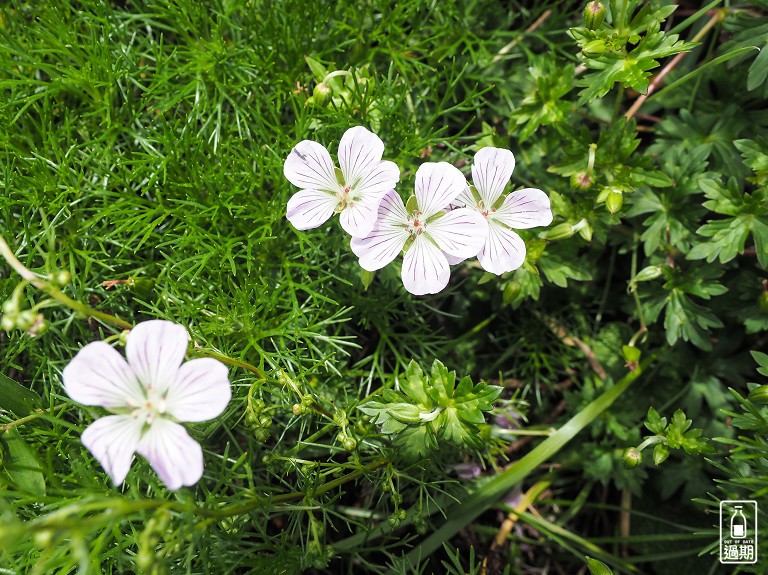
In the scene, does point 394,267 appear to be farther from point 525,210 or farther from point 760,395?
point 760,395

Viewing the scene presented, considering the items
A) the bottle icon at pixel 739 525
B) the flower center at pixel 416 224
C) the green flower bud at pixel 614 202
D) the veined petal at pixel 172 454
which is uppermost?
the veined petal at pixel 172 454

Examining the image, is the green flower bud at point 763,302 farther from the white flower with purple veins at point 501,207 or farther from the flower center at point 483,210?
the flower center at point 483,210

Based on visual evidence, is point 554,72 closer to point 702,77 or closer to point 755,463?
point 702,77

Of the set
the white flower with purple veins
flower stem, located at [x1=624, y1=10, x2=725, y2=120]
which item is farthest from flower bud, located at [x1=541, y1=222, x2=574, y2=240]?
flower stem, located at [x1=624, y1=10, x2=725, y2=120]

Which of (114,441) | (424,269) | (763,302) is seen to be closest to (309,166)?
(424,269)

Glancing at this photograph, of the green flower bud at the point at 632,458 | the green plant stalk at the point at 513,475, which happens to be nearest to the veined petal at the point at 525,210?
the green flower bud at the point at 632,458

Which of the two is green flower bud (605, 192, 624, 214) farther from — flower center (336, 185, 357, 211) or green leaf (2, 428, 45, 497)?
green leaf (2, 428, 45, 497)

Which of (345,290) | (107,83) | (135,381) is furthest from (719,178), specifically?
(107,83)
